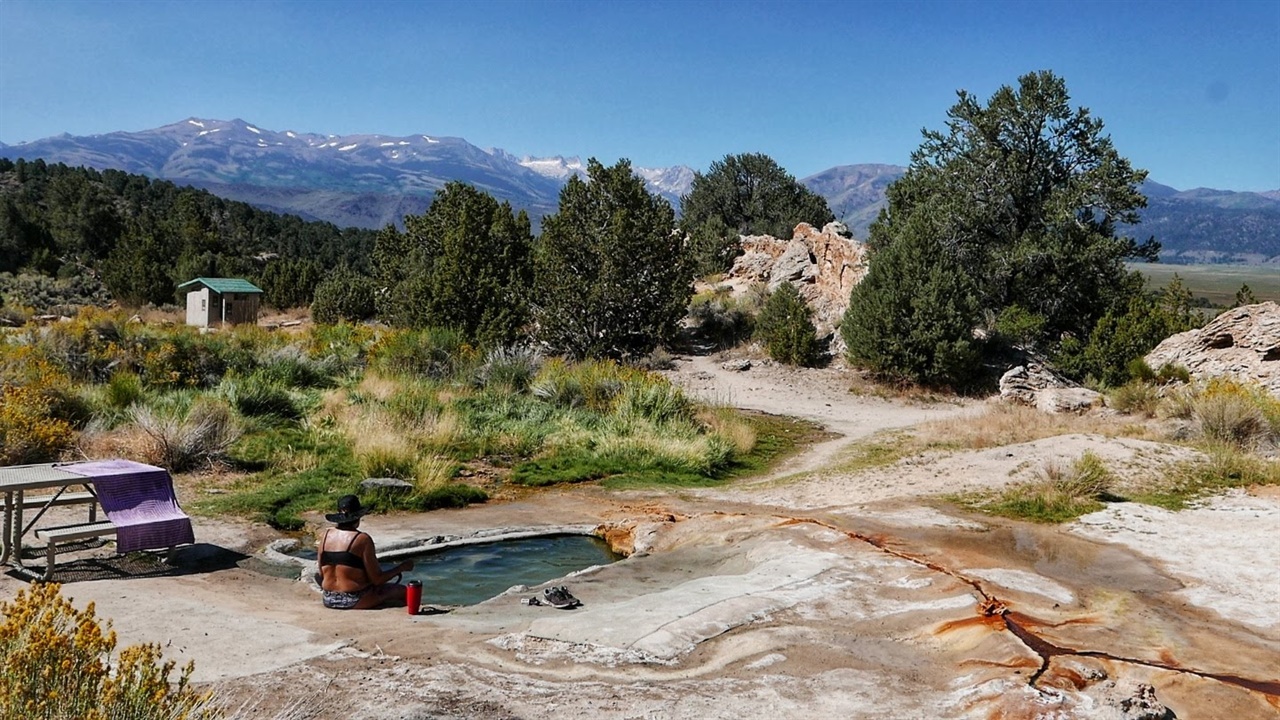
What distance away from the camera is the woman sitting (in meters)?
7.32

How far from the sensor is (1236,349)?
19.8 meters

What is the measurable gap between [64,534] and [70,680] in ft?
17.9

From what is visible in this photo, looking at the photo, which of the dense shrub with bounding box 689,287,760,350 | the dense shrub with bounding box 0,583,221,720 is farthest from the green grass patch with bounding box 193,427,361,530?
the dense shrub with bounding box 689,287,760,350

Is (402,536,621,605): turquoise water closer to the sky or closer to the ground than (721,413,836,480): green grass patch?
closer to the ground

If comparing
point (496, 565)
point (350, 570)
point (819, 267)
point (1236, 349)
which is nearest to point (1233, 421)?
point (1236, 349)

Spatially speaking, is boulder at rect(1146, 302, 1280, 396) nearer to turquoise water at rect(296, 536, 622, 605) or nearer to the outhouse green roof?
turquoise water at rect(296, 536, 622, 605)

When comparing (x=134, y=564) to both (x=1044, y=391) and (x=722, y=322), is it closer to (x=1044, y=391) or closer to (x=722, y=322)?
(x=1044, y=391)

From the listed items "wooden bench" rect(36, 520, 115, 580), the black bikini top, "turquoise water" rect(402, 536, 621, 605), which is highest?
the black bikini top

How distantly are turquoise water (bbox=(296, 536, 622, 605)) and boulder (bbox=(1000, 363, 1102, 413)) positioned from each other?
12.4 meters

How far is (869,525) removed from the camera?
33.5 feet

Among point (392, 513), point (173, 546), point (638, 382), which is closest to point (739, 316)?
point (638, 382)

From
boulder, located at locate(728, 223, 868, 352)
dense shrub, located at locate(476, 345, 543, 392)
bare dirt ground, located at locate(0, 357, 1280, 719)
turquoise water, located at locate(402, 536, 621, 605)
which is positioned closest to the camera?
bare dirt ground, located at locate(0, 357, 1280, 719)

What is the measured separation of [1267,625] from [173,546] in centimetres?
944

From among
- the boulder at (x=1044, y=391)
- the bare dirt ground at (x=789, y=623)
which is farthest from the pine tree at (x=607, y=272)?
the bare dirt ground at (x=789, y=623)
